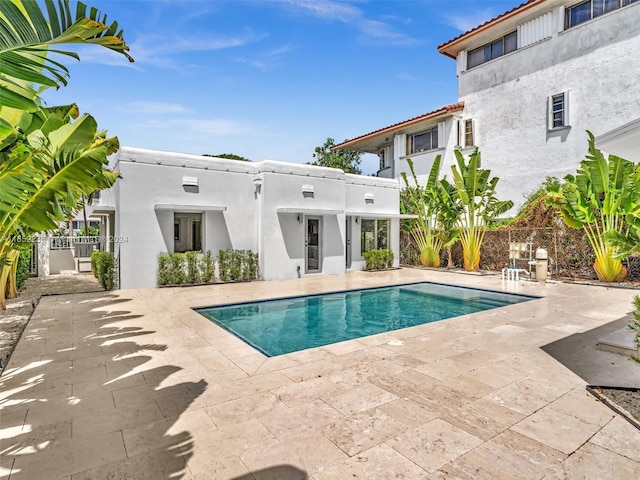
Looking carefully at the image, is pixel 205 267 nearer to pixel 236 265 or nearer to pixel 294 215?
pixel 236 265

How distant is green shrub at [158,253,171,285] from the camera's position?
1664cm

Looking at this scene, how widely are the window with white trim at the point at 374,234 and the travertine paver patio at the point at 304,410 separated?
1496cm

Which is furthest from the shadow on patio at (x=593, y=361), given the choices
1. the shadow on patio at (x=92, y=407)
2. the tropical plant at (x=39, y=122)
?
the tropical plant at (x=39, y=122)

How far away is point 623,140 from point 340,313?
933 cm

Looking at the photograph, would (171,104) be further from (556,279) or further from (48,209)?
(556,279)

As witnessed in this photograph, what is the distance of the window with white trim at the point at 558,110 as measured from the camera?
20641 millimetres

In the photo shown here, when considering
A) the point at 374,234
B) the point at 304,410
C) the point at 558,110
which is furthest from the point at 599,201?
the point at 304,410

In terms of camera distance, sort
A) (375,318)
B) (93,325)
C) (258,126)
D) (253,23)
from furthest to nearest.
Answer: (258,126), (253,23), (375,318), (93,325)

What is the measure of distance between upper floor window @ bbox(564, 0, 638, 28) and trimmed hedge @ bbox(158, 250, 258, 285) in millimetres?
21743

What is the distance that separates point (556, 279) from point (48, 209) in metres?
21.4

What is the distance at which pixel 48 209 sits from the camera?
6383mm

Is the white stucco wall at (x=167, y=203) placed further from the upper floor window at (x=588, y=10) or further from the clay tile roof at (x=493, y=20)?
the upper floor window at (x=588, y=10)

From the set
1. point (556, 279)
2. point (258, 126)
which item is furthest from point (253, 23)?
point (556, 279)

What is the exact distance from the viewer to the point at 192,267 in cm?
1733
